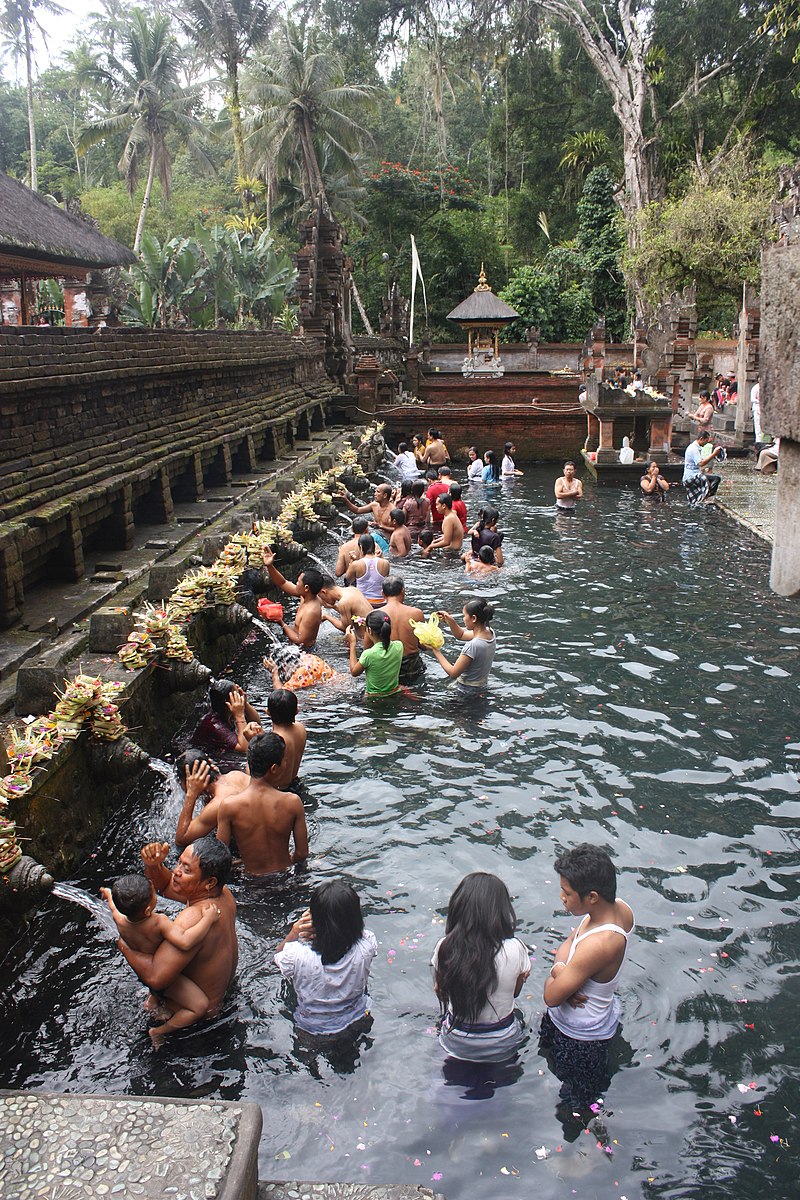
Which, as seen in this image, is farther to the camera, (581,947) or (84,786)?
(84,786)

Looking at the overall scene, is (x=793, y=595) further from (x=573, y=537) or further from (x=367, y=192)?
(x=367, y=192)

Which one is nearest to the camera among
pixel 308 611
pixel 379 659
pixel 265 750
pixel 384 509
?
pixel 265 750

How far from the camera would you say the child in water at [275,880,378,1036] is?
4766 millimetres

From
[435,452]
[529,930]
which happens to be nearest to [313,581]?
[529,930]

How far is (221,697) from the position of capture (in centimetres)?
755

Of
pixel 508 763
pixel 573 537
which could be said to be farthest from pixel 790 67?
pixel 508 763

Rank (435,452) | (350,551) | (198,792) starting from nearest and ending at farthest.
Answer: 1. (198,792)
2. (350,551)
3. (435,452)

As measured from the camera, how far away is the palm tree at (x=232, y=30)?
41188 mm

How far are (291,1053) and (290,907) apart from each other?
4.18 ft

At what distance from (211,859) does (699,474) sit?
1620 centimetres

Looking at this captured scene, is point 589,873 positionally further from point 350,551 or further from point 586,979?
point 350,551

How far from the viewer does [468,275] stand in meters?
43.2

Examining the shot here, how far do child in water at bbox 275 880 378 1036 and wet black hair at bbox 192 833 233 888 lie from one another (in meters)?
0.50

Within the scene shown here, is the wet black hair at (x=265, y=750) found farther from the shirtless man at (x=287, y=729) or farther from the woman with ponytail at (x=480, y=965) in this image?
the woman with ponytail at (x=480, y=965)
